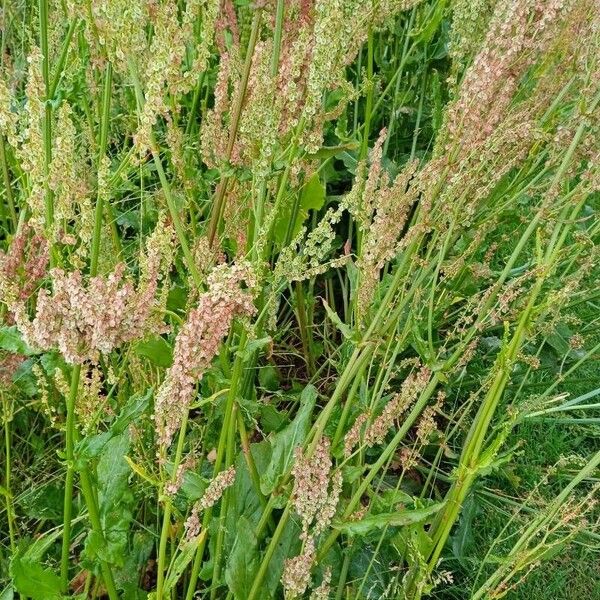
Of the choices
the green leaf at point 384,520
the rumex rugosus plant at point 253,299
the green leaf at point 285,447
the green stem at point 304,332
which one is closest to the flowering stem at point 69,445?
the rumex rugosus plant at point 253,299

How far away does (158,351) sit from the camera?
5.42 ft

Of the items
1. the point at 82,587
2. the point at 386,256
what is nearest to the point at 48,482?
the point at 82,587

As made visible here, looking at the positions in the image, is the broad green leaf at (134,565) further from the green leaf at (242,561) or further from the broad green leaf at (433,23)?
the broad green leaf at (433,23)

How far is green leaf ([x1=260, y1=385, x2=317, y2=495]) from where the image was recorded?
1.63 m

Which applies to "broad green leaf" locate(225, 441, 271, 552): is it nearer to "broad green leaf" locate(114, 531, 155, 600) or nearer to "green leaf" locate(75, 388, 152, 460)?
"broad green leaf" locate(114, 531, 155, 600)

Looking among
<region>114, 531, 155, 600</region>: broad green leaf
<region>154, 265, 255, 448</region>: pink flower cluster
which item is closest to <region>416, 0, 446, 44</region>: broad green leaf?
<region>154, 265, 255, 448</region>: pink flower cluster

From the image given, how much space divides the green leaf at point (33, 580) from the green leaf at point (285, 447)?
46 cm

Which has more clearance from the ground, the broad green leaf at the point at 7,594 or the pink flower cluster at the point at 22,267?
the pink flower cluster at the point at 22,267

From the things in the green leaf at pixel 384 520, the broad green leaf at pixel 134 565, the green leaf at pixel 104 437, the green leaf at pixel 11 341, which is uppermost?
the green leaf at pixel 11 341

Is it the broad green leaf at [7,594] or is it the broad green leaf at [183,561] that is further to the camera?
the broad green leaf at [7,594]

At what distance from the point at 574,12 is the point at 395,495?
1187mm

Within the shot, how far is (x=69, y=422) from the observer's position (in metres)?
1.42

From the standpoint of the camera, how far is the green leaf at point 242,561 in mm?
1590

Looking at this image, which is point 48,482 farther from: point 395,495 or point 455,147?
point 455,147
